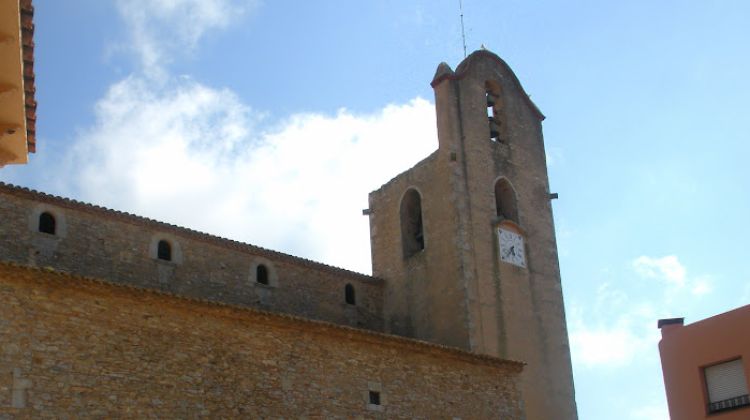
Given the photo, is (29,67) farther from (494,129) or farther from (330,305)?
(494,129)

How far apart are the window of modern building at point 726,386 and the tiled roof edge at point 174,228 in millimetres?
8729

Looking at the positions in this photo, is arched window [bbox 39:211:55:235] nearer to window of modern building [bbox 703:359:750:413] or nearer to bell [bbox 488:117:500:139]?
bell [bbox 488:117:500:139]

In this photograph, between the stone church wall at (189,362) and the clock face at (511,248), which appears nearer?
the stone church wall at (189,362)

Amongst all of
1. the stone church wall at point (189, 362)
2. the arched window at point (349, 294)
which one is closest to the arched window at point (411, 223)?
the arched window at point (349, 294)

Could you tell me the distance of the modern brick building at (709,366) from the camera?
576 inches

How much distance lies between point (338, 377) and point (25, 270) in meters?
5.62

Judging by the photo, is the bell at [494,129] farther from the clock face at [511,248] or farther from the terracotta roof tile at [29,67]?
the terracotta roof tile at [29,67]

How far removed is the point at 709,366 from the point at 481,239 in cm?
717

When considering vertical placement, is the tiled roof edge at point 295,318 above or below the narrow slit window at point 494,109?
below

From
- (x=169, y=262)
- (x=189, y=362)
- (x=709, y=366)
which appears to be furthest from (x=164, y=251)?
(x=709, y=366)

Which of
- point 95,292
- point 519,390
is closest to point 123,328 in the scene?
point 95,292

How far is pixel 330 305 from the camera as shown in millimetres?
20781

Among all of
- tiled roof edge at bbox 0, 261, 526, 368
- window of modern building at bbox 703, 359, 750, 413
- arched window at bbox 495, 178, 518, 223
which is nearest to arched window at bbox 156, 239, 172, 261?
tiled roof edge at bbox 0, 261, 526, 368

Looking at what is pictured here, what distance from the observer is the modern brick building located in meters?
14.6
